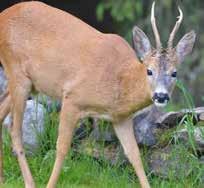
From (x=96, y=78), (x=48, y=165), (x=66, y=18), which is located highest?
(x=66, y=18)

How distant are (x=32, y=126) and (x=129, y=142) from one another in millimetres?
1108

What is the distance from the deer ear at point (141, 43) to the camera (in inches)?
350

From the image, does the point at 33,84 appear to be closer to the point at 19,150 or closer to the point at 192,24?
the point at 19,150

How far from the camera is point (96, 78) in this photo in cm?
898

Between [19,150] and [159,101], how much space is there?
160cm

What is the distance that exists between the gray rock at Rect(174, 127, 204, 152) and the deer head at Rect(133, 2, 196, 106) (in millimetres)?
740

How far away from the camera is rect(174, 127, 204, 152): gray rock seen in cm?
923

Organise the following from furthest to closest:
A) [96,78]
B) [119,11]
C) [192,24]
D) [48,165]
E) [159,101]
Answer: [192,24]
[119,11]
[48,165]
[96,78]
[159,101]

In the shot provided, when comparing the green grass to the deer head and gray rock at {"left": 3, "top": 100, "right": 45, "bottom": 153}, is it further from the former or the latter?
the deer head

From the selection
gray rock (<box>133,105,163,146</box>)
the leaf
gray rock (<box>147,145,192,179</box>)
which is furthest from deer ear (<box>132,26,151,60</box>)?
the leaf

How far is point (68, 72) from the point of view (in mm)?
9141

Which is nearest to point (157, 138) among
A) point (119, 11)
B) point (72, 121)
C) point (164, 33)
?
point (72, 121)

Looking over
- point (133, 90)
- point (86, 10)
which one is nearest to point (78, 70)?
point (133, 90)

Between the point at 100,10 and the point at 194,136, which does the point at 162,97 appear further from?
the point at 100,10
